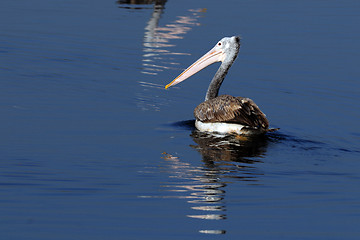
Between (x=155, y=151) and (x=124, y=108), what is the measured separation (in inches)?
96.5

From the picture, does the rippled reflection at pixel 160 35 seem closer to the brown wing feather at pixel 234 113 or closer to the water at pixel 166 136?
the water at pixel 166 136

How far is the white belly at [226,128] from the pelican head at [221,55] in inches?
59.2

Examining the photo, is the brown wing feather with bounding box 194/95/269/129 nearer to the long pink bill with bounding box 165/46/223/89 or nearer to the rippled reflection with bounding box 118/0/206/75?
the long pink bill with bounding box 165/46/223/89

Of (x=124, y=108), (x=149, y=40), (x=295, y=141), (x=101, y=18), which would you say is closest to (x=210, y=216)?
(x=295, y=141)

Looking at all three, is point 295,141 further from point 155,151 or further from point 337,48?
point 337,48

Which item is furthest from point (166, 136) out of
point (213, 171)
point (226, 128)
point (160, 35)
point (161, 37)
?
point (160, 35)

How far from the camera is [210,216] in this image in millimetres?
6270

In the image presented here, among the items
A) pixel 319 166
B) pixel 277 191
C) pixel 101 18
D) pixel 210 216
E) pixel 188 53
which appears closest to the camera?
pixel 210 216

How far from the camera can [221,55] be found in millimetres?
11297

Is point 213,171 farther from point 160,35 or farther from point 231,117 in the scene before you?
point 160,35

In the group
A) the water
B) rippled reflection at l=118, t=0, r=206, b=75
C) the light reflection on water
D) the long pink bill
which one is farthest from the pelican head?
rippled reflection at l=118, t=0, r=206, b=75

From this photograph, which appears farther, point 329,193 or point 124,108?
point 124,108

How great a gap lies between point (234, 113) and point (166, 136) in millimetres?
959

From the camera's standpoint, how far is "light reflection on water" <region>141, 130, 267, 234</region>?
6.53m
